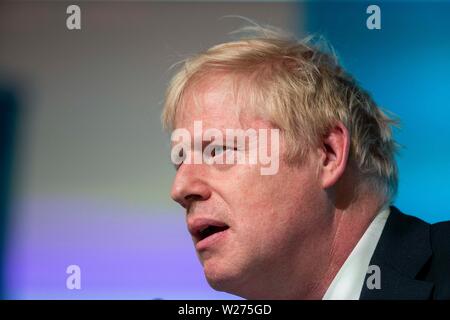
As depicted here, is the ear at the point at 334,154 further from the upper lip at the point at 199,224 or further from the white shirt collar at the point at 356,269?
the upper lip at the point at 199,224

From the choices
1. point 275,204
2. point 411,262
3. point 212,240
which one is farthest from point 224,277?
point 411,262

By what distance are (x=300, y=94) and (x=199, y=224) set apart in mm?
381

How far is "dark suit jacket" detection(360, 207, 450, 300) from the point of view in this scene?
1713mm

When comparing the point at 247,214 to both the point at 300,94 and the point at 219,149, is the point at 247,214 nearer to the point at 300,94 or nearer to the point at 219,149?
the point at 219,149

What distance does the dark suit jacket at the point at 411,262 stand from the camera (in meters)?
1.71

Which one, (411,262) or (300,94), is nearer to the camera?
(411,262)

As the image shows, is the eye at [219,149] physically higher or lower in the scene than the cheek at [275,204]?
higher

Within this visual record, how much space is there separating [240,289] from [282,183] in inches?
10.0

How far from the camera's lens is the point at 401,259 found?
68.9 inches

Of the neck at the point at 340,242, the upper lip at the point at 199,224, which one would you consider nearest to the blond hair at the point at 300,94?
the neck at the point at 340,242

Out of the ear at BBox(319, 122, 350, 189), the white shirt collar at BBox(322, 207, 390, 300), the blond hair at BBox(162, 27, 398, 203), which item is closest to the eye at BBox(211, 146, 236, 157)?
the blond hair at BBox(162, 27, 398, 203)

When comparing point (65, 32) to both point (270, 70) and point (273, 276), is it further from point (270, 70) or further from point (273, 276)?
point (273, 276)

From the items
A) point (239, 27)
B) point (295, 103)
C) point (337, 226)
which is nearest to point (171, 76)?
point (239, 27)
